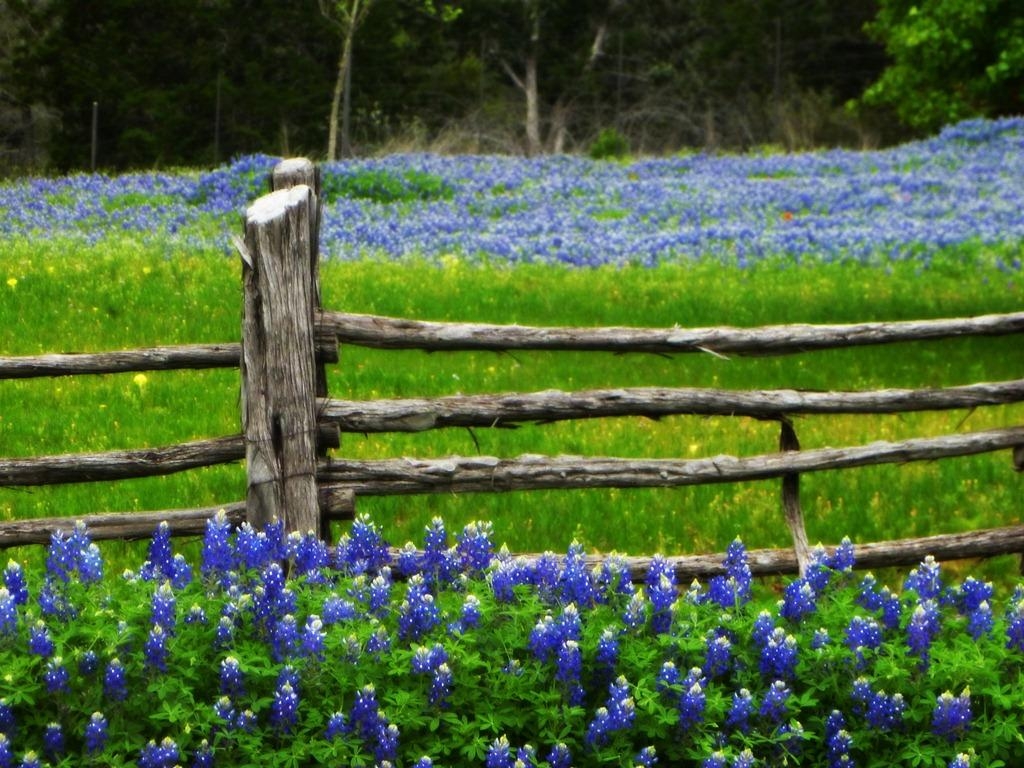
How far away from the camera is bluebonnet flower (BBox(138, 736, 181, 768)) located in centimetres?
345

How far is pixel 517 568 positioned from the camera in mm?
4199

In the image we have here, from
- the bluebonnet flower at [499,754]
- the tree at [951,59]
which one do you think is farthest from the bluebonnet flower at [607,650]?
the tree at [951,59]

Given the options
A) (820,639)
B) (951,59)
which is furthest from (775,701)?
(951,59)

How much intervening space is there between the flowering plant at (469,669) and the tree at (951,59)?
2368 centimetres

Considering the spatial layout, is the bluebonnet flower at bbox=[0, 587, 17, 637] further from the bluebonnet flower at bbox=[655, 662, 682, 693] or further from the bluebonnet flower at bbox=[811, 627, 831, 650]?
the bluebonnet flower at bbox=[811, 627, 831, 650]

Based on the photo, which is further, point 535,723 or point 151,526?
point 151,526

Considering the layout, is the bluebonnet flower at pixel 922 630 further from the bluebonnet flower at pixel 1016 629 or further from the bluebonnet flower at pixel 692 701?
the bluebonnet flower at pixel 692 701

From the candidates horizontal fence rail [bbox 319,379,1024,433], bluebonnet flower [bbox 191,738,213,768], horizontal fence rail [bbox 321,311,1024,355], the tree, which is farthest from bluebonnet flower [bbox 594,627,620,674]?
the tree

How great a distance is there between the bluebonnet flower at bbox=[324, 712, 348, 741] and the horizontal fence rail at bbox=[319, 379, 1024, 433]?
1704 mm

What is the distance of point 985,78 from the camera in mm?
26812

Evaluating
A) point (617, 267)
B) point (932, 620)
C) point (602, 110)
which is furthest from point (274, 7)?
point (932, 620)

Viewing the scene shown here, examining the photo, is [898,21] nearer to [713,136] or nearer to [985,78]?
[985,78]

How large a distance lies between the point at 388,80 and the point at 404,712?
25.7m

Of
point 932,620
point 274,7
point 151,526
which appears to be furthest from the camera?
point 274,7
